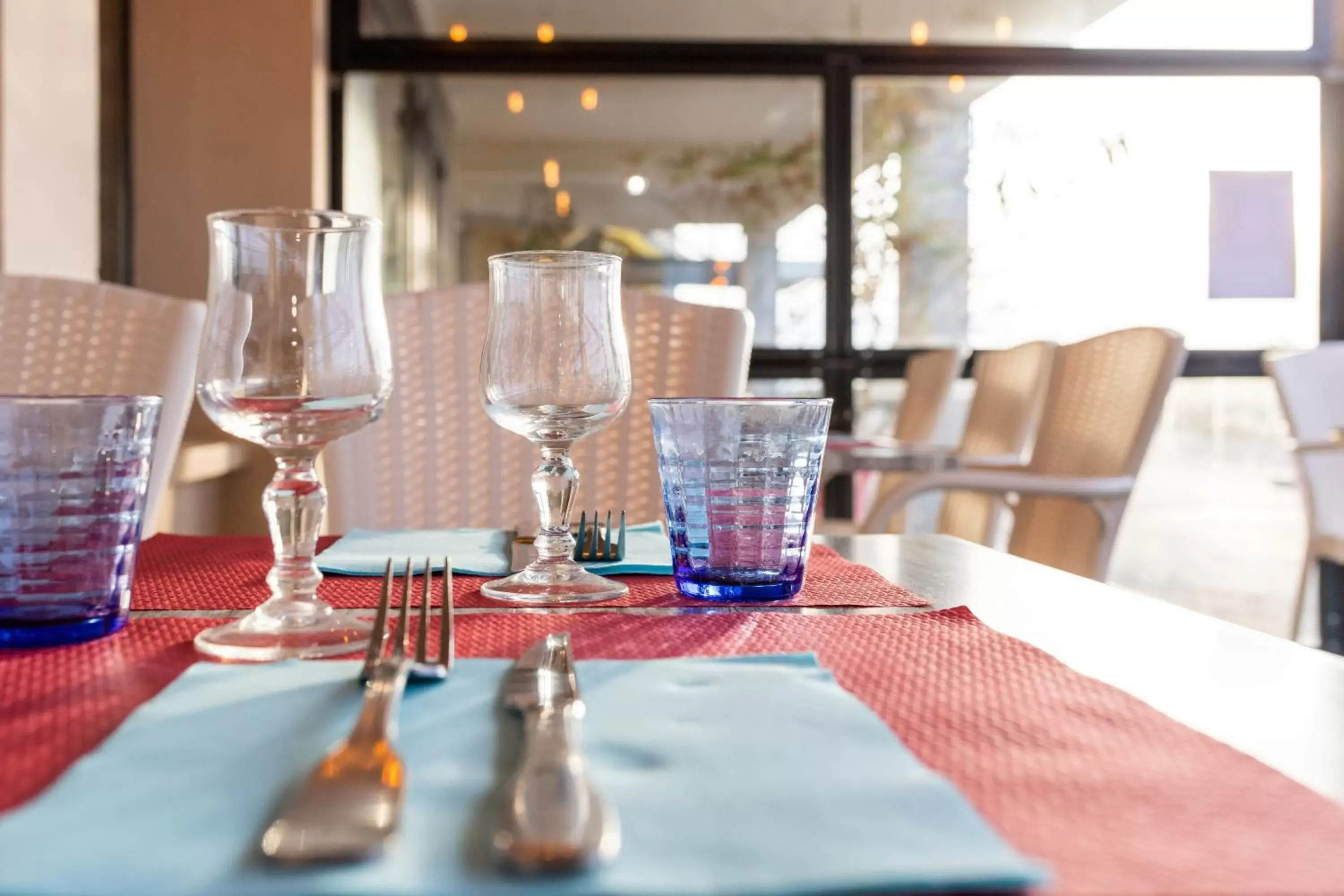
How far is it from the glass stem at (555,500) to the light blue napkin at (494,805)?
10.2 inches

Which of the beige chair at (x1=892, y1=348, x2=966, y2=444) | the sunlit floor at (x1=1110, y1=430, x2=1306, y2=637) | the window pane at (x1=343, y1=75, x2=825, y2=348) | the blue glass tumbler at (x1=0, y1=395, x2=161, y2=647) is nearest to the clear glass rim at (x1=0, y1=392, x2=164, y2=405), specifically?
the blue glass tumbler at (x1=0, y1=395, x2=161, y2=647)

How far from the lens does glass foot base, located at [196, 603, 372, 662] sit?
522mm

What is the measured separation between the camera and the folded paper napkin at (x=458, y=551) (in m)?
0.78

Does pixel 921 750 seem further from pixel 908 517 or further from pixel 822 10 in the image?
pixel 822 10

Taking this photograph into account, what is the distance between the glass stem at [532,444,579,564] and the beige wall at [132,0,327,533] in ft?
9.29

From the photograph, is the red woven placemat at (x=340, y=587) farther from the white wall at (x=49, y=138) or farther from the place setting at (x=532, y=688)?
the white wall at (x=49, y=138)

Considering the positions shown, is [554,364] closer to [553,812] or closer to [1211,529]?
[553,812]

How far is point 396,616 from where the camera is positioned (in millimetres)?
626

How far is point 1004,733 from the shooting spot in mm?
411

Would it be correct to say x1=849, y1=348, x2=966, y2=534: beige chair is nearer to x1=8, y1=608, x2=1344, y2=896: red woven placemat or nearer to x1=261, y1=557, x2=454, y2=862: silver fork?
x1=8, y1=608, x2=1344, y2=896: red woven placemat

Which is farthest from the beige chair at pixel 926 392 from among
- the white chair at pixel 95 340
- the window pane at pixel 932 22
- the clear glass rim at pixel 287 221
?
the clear glass rim at pixel 287 221

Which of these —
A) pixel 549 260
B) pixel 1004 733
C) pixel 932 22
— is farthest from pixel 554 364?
pixel 932 22

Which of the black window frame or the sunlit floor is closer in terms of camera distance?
the black window frame

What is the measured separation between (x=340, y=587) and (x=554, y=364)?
20 centimetres
